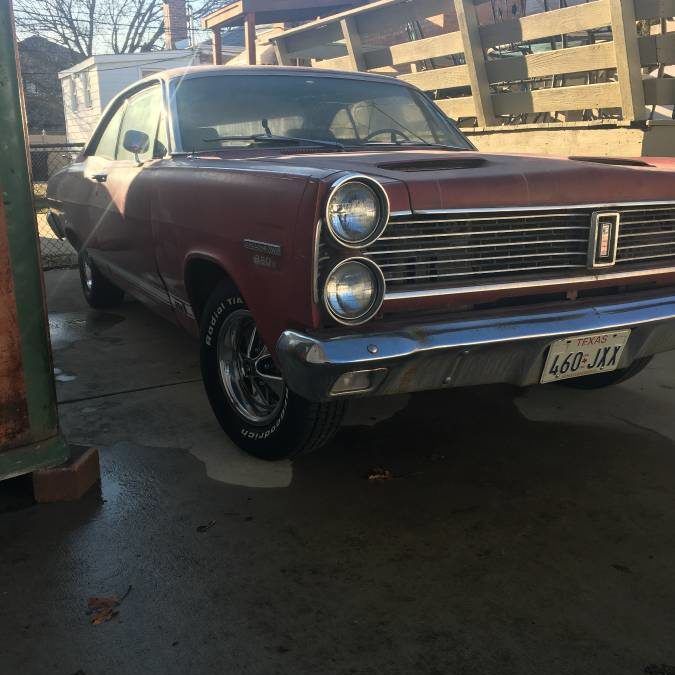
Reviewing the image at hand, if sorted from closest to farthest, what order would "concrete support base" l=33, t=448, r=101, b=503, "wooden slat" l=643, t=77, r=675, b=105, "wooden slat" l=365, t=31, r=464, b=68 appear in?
1. "concrete support base" l=33, t=448, r=101, b=503
2. "wooden slat" l=643, t=77, r=675, b=105
3. "wooden slat" l=365, t=31, r=464, b=68

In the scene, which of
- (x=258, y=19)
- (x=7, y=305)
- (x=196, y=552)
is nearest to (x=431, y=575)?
(x=196, y=552)

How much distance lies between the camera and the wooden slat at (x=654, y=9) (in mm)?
4733

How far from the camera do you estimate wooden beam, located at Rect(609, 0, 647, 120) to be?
4.90 meters

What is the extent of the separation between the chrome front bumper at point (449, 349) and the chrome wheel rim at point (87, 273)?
3850mm

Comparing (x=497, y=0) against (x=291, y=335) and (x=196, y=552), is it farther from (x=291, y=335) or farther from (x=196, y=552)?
(x=196, y=552)

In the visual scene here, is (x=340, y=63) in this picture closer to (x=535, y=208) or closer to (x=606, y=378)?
(x=606, y=378)

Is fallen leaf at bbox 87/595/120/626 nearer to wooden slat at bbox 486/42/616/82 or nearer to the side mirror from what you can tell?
the side mirror

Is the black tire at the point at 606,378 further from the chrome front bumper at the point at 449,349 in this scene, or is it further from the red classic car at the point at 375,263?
the chrome front bumper at the point at 449,349

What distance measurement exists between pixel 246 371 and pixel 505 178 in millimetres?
1323

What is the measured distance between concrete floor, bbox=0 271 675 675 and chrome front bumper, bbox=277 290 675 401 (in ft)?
1.70

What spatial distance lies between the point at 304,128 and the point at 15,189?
1.66 meters

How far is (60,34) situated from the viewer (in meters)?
36.0

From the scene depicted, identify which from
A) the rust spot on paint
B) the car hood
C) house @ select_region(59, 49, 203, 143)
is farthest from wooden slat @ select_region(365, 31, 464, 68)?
house @ select_region(59, 49, 203, 143)

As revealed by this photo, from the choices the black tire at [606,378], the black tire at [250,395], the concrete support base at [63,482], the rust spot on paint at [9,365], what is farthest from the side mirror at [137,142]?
the black tire at [606,378]
